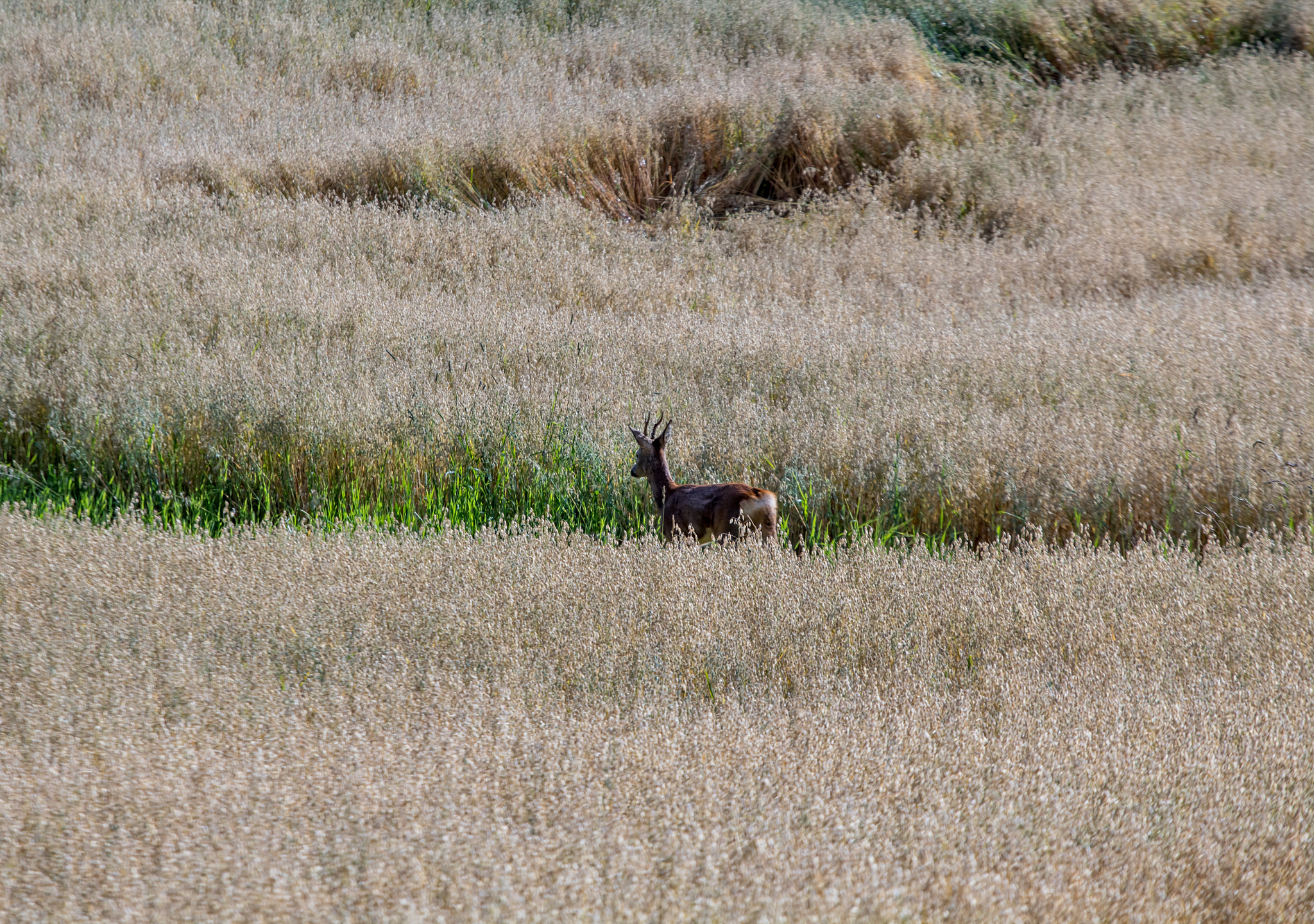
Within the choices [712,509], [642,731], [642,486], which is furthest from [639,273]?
[642,731]

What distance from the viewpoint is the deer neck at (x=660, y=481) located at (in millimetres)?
4207

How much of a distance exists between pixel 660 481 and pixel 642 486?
18.7 inches

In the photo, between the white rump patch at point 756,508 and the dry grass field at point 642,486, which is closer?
the dry grass field at point 642,486

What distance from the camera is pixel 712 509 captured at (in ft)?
12.9

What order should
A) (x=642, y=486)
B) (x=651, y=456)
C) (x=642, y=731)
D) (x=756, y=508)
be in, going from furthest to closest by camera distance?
1. (x=642, y=486)
2. (x=651, y=456)
3. (x=756, y=508)
4. (x=642, y=731)

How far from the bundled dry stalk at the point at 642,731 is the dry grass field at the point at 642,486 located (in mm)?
14

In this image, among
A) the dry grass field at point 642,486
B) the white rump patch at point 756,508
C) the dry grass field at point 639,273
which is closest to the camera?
the dry grass field at point 642,486

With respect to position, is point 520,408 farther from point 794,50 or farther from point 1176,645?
point 794,50

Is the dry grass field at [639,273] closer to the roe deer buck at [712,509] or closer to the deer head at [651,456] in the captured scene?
the deer head at [651,456]

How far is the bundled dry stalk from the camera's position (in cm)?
166

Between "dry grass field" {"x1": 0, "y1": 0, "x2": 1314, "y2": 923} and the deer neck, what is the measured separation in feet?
1.26

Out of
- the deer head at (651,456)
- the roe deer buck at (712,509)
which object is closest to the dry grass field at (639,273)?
the deer head at (651,456)

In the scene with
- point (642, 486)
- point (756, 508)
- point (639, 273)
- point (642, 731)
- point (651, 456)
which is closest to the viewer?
point (642, 731)

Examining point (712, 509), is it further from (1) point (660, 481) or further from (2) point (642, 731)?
(2) point (642, 731)
